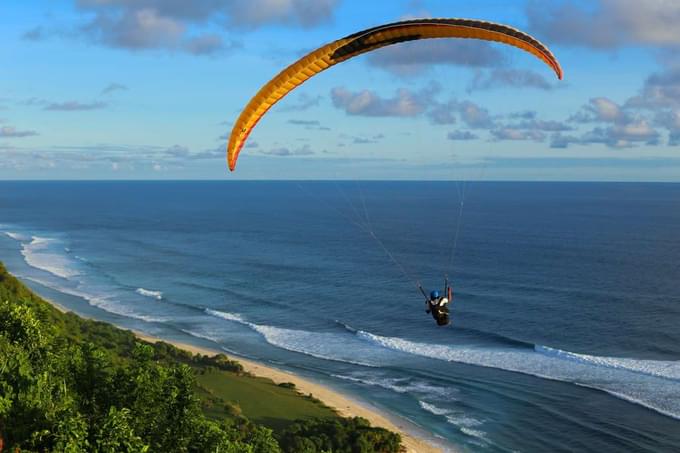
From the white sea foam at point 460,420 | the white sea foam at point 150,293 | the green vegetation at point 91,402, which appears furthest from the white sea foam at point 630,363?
the white sea foam at point 150,293

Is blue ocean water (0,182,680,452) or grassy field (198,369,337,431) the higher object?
blue ocean water (0,182,680,452)

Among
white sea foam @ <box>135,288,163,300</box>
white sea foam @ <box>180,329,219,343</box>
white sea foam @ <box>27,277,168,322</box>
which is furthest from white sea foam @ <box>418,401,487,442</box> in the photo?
white sea foam @ <box>135,288,163,300</box>

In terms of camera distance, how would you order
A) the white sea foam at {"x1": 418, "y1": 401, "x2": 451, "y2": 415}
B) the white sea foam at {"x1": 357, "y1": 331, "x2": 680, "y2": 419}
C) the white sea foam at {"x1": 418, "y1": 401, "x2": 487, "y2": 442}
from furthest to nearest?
the white sea foam at {"x1": 357, "y1": 331, "x2": 680, "y2": 419}
the white sea foam at {"x1": 418, "y1": 401, "x2": 451, "y2": 415}
the white sea foam at {"x1": 418, "y1": 401, "x2": 487, "y2": 442}

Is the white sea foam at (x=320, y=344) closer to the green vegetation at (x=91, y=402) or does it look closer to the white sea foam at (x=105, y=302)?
the white sea foam at (x=105, y=302)

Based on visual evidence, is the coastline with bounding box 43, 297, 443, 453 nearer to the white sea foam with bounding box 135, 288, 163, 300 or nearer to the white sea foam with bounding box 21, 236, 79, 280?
the white sea foam with bounding box 135, 288, 163, 300

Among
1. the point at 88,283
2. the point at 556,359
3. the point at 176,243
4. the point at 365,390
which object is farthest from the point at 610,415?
the point at 176,243

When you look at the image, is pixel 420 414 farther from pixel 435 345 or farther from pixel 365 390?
pixel 435 345

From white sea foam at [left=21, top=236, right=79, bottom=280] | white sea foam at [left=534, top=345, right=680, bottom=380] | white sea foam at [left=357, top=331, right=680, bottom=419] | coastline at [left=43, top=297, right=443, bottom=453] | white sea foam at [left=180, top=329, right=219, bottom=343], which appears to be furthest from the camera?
white sea foam at [left=21, top=236, right=79, bottom=280]
